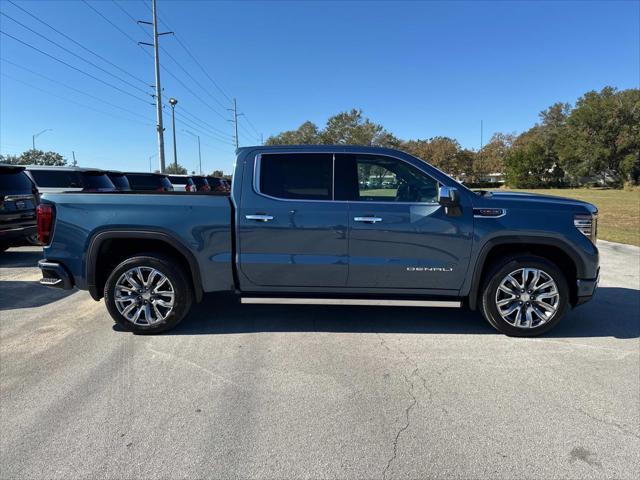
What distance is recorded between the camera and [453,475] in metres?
2.44

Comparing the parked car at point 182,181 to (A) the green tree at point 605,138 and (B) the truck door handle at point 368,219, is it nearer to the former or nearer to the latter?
(B) the truck door handle at point 368,219

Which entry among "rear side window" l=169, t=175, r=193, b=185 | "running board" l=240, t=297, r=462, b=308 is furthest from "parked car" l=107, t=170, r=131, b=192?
"running board" l=240, t=297, r=462, b=308

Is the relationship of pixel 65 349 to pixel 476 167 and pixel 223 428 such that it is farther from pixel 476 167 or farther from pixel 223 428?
pixel 476 167

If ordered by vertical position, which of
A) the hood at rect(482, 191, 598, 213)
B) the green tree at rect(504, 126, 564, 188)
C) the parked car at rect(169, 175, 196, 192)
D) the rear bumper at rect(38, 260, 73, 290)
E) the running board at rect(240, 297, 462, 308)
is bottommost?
the running board at rect(240, 297, 462, 308)

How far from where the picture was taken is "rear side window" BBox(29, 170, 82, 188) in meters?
11.6

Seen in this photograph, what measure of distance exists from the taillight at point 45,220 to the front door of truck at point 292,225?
6.50 feet

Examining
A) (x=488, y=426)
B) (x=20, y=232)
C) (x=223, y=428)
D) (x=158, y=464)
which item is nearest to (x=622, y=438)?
(x=488, y=426)

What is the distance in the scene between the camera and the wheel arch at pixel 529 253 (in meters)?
4.29

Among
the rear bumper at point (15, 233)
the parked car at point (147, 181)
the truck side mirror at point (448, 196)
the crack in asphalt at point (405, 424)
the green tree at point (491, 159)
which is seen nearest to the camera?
the crack in asphalt at point (405, 424)

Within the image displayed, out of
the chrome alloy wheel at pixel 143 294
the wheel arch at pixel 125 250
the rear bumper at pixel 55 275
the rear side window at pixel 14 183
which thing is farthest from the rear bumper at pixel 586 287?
the rear side window at pixel 14 183

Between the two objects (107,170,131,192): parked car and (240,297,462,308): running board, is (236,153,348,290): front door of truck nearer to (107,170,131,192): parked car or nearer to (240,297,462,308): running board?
(240,297,462,308): running board

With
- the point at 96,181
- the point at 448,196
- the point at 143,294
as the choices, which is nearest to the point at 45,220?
the point at 143,294

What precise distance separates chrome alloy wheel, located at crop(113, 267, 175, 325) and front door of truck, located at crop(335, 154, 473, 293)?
6.42ft

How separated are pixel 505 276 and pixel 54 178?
12004mm
